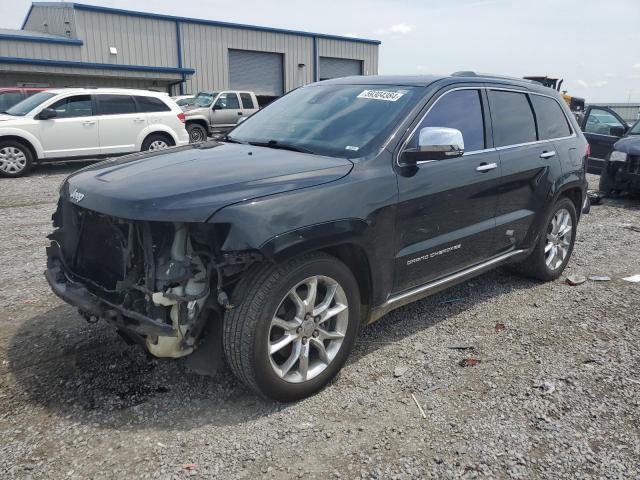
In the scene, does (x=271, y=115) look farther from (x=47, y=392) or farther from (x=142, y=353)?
(x=47, y=392)

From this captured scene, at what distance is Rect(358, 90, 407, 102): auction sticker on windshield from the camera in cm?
368

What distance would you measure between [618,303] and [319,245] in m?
3.17

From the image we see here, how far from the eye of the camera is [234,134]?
4.21 m

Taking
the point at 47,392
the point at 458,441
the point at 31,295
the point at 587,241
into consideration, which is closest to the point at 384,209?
the point at 458,441

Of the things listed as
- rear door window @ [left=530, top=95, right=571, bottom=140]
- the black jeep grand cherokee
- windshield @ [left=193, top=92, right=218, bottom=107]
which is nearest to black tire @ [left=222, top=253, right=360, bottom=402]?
the black jeep grand cherokee

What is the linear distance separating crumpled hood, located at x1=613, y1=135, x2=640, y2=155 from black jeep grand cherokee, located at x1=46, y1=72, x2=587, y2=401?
5683mm

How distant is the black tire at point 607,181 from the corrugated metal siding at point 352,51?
26.5 meters

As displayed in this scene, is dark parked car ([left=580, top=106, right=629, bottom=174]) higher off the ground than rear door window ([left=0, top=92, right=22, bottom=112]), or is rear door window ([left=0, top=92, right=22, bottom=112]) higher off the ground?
rear door window ([left=0, top=92, right=22, bottom=112])

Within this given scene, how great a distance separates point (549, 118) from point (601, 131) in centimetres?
665

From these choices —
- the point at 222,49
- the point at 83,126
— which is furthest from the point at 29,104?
the point at 222,49

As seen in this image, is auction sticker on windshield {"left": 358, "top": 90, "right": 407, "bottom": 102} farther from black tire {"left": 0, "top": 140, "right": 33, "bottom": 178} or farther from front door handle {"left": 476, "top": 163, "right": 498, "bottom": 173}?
black tire {"left": 0, "top": 140, "right": 33, "bottom": 178}

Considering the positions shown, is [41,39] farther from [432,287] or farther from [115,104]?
[432,287]

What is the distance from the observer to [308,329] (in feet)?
9.76

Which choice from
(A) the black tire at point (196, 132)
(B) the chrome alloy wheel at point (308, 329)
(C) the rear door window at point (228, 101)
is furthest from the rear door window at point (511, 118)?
(C) the rear door window at point (228, 101)
